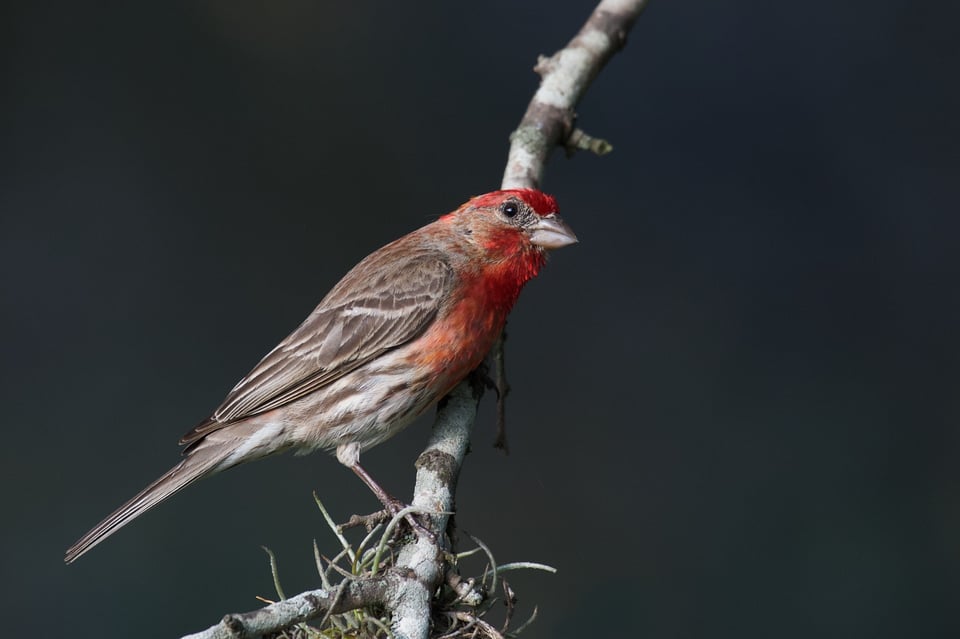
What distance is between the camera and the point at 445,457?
12.5 ft

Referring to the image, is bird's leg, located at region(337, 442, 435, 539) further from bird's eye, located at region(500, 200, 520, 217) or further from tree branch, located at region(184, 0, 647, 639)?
bird's eye, located at region(500, 200, 520, 217)

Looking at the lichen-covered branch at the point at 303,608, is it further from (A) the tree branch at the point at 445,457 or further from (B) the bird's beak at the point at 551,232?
(B) the bird's beak at the point at 551,232

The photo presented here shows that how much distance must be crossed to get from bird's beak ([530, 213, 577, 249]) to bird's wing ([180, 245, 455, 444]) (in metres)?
0.39

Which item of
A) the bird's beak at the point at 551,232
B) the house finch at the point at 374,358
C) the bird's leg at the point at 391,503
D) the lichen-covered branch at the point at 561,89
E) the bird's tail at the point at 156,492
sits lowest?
the bird's leg at the point at 391,503

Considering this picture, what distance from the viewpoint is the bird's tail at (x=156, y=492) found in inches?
153

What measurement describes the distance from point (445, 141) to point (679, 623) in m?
3.23

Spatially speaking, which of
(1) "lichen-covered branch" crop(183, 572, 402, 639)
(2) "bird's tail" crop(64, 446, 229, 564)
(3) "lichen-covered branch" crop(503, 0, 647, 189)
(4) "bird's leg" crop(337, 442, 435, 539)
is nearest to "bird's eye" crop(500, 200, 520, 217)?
(3) "lichen-covered branch" crop(503, 0, 647, 189)

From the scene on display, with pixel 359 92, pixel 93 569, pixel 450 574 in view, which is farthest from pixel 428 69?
pixel 450 574

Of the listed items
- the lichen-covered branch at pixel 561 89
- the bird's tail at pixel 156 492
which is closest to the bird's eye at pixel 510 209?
the lichen-covered branch at pixel 561 89

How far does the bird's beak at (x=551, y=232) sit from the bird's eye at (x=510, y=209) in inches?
3.7

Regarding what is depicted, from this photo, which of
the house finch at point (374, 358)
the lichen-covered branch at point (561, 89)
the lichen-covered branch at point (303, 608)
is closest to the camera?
the lichen-covered branch at point (303, 608)

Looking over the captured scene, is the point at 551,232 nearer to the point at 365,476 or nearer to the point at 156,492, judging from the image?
the point at 365,476

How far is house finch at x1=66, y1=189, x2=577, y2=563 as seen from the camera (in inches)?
165

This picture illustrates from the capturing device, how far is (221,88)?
6742mm
